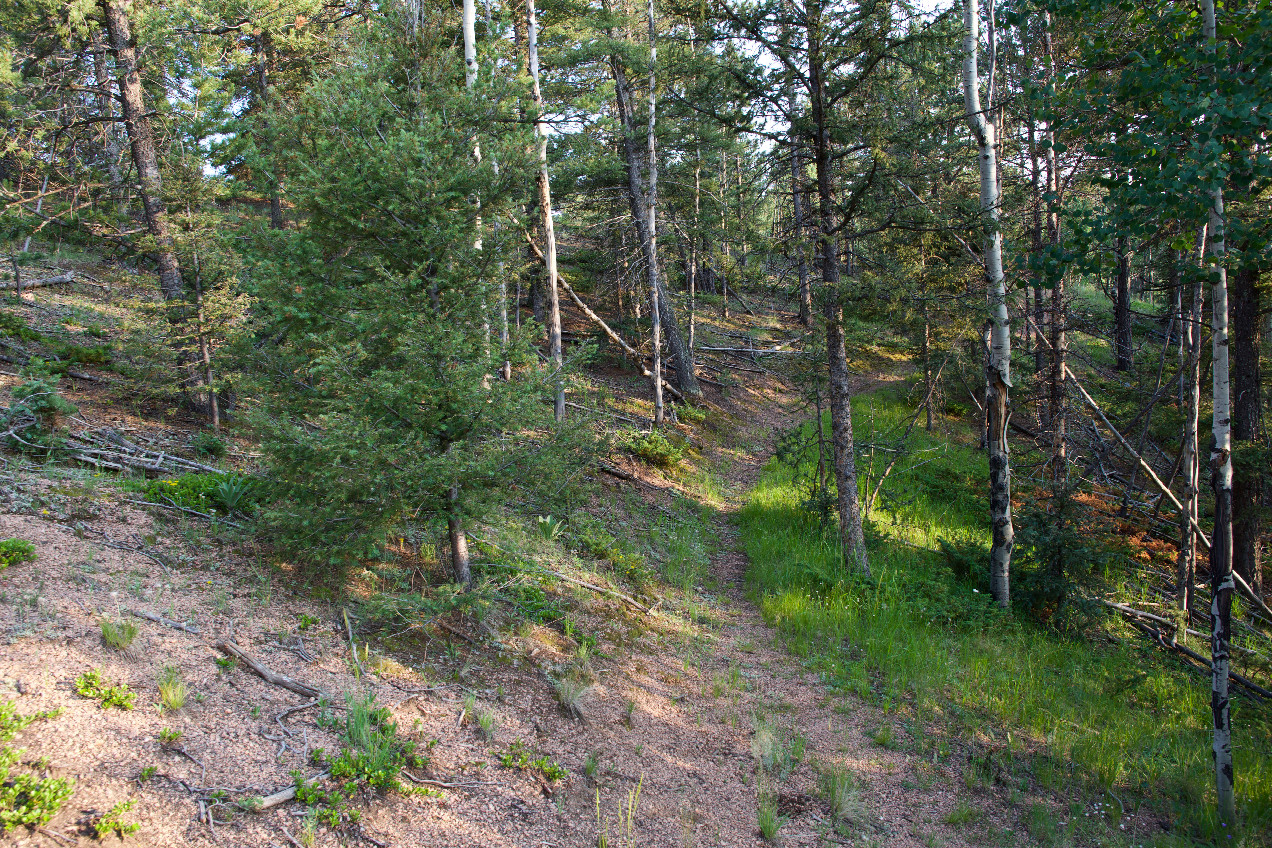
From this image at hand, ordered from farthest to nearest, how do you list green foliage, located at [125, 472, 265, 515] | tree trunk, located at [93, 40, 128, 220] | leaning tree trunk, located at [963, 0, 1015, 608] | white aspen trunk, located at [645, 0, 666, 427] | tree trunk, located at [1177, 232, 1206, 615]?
white aspen trunk, located at [645, 0, 666, 427], tree trunk, located at [93, 40, 128, 220], tree trunk, located at [1177, 232, 1206, 615], leaning tree trunk, located at [963, 0, 1015, 608], green foliage, located at [125, 472, 265, 515]

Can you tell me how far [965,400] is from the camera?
2233 cm

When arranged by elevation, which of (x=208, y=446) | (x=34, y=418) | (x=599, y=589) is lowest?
(x=599, y=589)

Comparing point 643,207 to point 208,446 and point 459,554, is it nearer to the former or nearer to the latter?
point 208,446

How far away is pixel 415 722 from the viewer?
15.9 feet

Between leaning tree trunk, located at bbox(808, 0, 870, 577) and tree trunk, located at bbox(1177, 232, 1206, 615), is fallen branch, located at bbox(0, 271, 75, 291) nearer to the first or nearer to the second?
leaning tree trunk, located at bbox(808, 0, 870, 577)

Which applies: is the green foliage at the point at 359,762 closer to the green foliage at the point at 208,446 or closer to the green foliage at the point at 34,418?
the green foliage at the point at 34,418

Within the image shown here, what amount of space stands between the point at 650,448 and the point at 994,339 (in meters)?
7.25

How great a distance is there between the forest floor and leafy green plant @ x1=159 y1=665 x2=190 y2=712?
52 millimetres

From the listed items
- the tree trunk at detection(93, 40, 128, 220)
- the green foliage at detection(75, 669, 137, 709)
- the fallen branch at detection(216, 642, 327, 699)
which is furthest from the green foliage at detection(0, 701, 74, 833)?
the tree trunk at detection(93, 40, 128, 220)

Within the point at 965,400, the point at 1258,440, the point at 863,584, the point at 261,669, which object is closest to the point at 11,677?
the point at 261,669

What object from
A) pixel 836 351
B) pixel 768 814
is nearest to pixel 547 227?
pixel 836 351

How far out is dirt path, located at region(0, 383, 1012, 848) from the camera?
364cm

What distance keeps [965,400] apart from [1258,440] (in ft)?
42.1

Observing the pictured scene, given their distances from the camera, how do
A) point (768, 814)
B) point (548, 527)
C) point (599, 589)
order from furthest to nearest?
point (548, 527) → point (599, 589) → point (768, 814)
